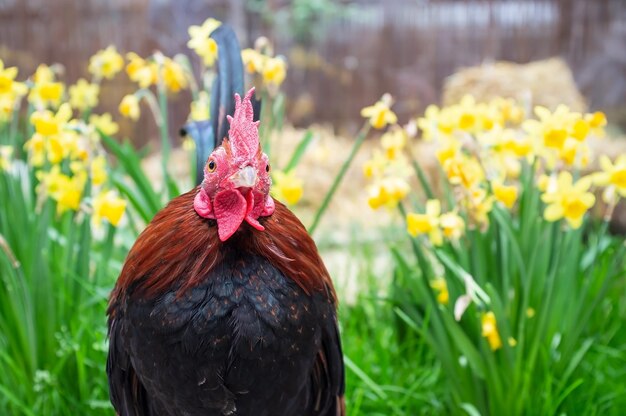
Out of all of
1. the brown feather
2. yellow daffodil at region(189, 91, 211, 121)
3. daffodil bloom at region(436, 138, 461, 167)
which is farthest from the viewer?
yellow daffodil at region(189, 91, 211, 121)

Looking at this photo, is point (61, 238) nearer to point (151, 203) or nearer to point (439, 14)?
point (151, 203)

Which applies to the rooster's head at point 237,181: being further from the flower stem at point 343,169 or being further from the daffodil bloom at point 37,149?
the daffodil bloom at point 37,149

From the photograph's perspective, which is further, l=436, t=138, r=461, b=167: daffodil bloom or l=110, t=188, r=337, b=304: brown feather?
l=436, t=138, r=461, b=167: daffodil bloom

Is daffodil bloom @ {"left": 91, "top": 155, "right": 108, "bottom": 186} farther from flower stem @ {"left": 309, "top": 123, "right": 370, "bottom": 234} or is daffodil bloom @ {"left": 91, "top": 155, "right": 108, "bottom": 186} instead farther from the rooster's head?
the rooster's head

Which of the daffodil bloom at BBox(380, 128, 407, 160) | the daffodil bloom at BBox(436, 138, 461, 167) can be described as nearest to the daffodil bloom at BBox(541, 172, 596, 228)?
the daffodil bloom at BBox(436, 138, 461, 167)

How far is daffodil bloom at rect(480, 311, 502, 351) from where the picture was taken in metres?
1.83

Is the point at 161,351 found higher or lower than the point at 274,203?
lower

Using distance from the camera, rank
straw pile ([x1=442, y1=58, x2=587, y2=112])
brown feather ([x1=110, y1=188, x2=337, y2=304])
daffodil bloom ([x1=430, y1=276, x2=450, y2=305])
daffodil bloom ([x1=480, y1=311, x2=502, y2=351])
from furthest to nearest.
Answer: straw pile ([x1=442, y1=58, x2=587, y2=112]) < daffodil bloom ([x1=430, y1=276, x2=450, y2=305]) < daffodil bloom ([x1=480, y1=311, x2=502, y2=351]) < brown feather ([x1=110, y1=188, x2=337, y2=304])

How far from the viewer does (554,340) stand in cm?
206

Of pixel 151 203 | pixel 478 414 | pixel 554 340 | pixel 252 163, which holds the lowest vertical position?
pixel 478 414

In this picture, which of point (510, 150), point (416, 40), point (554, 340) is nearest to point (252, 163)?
point (510, 150)

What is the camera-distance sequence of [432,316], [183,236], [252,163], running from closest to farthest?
[252,163], [183,236], [432,316]

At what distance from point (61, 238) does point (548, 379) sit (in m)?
1.71

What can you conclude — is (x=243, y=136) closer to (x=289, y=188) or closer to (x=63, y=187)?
(x=289, y=188)
